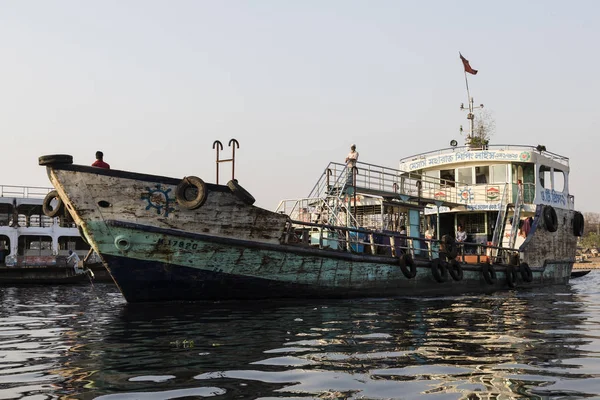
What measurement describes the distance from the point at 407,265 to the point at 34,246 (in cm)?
3321

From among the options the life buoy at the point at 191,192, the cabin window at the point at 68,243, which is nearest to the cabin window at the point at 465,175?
the life buoy at the point at 191,192

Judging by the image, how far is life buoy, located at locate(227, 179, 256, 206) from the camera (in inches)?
461

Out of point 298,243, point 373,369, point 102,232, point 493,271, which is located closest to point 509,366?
point 373,369

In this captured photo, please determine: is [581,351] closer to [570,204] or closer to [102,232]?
[102,232]

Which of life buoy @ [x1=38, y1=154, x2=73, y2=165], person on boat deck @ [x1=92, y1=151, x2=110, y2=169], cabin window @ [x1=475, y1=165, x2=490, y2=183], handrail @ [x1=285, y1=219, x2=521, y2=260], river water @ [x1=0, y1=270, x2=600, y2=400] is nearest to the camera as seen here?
river water @ [x1=0, y1=270, x2=600, y2=400]

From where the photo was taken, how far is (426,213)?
809 inches

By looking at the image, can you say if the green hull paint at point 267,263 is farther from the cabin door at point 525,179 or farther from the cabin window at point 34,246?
the cabin window at point 34,246

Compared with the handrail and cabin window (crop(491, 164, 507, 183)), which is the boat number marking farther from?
cabin window (crop(491, 164, 507, 183))

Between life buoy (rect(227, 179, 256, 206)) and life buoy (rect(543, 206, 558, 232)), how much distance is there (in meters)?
12.2

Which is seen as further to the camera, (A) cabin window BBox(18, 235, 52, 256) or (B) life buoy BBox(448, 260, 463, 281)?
(A) cabin window BBox(18, 235, 52, 256)

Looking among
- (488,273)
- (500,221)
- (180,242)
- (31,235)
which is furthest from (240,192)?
(31,235)

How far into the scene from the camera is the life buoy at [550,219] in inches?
782

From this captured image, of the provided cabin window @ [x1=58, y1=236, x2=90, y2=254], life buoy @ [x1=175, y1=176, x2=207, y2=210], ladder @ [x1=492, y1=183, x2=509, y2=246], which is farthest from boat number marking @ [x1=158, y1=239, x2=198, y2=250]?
cabin window @ [x1=58, y1=236, x2=90, y2=254]

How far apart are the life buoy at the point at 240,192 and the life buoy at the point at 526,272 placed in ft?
34.6
